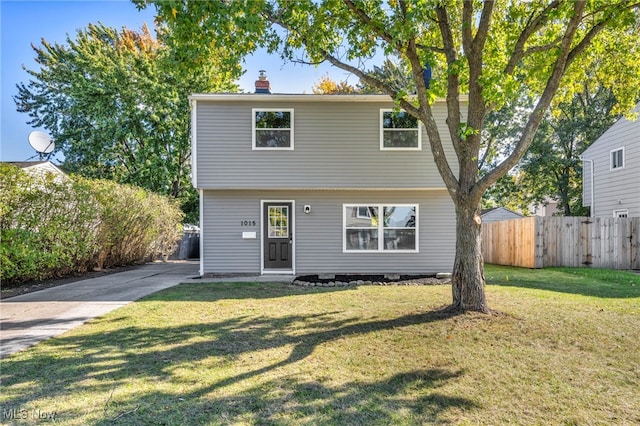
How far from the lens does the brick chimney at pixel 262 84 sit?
35.4ft

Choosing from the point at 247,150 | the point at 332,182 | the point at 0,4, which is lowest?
the point at 332,182

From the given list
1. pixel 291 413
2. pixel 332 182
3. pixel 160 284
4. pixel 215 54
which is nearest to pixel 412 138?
pixel 332 182

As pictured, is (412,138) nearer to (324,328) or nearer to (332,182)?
(332,182)

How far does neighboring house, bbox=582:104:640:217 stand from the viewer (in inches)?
537

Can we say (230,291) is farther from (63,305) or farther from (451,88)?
(451,88)

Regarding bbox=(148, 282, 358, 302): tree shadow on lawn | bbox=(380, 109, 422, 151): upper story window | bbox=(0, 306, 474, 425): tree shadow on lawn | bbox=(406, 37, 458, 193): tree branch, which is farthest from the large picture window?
bbox=(0, 306, 474, 425): tree shadow on lawn

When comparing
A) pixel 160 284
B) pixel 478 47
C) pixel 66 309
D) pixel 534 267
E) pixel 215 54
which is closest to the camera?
pixel 478 47

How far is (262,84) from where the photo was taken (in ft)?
35.6

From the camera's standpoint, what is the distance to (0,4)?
6863mm

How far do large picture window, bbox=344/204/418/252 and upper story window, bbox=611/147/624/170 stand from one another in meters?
10.5

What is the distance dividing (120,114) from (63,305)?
1411 cm

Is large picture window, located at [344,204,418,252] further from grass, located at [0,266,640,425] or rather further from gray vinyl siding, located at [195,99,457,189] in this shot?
grass, located at [0,266,640,425]

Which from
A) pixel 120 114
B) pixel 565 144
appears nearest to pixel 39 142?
pixel 120 114

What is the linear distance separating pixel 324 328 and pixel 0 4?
872 cm
